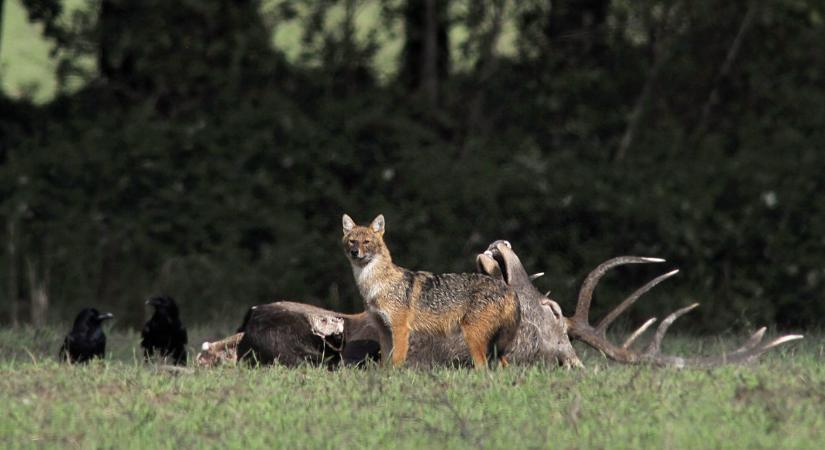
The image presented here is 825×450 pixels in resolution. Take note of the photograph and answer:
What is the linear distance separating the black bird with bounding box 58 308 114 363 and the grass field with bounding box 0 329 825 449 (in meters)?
1.12

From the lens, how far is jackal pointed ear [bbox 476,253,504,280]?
10523mm

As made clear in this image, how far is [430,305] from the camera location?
32.8ft

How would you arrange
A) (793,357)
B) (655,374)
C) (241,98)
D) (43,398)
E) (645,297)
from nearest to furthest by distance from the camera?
(43,398) < (655,374) < (793,357) < (645,297) < (241,98)

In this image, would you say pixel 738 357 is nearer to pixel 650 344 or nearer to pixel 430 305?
pixel 650 344

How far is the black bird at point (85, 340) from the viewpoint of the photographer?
36.3ft

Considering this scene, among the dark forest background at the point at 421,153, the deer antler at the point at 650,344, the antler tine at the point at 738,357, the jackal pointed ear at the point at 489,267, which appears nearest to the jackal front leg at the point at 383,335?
the jackal pointed ear at the point at 489,267

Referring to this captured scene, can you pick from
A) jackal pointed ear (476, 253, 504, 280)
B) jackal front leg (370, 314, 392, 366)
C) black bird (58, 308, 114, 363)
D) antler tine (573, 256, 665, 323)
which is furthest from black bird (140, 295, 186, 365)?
antler tine (573, 256, 665, 323)

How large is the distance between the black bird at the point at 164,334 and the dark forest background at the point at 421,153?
3057 mm

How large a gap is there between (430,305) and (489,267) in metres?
0.71

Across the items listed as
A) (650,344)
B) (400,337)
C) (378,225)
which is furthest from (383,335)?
(650,344)

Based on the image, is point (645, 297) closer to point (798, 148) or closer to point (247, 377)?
point (798, 148)

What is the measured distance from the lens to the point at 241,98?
1608 cm

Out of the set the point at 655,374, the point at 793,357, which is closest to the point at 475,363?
the point at 655,374

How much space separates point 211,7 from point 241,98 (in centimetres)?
97
